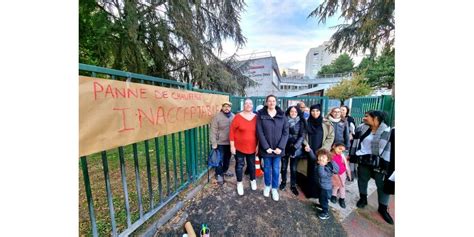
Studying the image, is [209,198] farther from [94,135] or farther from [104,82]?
[104,82]

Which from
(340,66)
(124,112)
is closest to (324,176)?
(124,112)

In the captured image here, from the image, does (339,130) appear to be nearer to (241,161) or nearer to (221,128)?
(241,161)

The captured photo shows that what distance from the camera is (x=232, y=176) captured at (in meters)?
3.44

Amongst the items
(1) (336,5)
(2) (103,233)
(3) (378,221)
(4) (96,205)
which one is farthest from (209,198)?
(1) (336,5)

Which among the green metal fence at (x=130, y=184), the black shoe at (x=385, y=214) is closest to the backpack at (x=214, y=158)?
the green metal fence at (x=130, y=184)

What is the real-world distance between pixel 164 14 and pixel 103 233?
14.7 feet

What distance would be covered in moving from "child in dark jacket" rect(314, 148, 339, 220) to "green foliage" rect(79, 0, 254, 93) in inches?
163

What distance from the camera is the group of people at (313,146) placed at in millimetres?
2324

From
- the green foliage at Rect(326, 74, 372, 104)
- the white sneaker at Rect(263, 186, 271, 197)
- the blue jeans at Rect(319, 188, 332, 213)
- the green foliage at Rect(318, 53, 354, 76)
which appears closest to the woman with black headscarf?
the blue jeans at Rect(319, 188, 332, 213)

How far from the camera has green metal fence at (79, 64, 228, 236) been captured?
1.59m

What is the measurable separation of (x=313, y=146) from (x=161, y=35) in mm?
4540

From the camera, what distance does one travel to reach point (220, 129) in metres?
3.00

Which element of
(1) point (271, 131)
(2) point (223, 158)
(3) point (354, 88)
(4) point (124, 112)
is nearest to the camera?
(4) point (124, 112)

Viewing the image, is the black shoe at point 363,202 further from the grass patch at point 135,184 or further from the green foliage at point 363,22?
the green foliage at point 363,22
